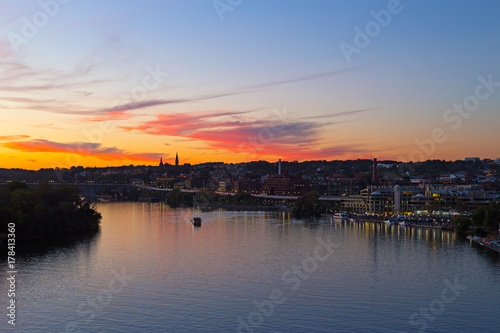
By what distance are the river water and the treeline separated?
1970 millimetres

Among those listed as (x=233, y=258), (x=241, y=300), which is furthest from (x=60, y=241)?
(x=241, y=300)

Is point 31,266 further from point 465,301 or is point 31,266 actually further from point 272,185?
point 272,185

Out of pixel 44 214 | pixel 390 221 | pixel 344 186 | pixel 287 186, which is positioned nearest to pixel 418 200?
pixel 390 221

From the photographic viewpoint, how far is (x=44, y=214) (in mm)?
35375

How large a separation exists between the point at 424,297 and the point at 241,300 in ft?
22.4

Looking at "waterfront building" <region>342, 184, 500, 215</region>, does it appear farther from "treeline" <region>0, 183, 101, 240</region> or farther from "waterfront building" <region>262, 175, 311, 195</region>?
"treeline" <region>0, 183, 101, 240</region>

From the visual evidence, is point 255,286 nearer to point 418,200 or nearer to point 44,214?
point 44,214

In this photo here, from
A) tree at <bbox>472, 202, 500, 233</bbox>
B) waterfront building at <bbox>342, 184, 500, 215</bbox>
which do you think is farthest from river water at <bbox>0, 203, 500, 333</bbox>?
waterfront building at <bbox>342, 184, 500, 215</bbox>

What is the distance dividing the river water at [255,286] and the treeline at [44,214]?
1.97m

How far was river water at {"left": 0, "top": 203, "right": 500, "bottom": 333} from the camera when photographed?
17047 mm

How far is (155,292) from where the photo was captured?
20.5 meters

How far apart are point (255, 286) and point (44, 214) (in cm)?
1941

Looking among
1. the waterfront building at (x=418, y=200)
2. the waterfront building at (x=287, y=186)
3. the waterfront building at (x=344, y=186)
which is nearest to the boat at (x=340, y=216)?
the waterfront building at (x=418, y=200)

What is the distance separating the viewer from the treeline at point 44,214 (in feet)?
106
